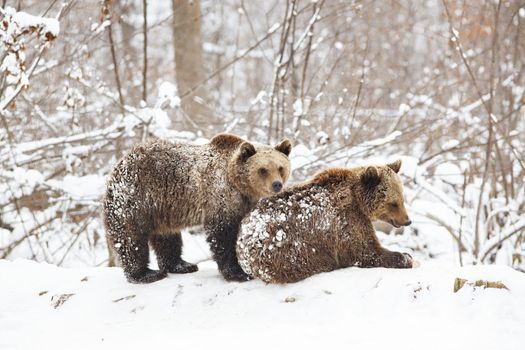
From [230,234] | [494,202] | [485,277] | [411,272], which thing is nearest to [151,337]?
[230,234]

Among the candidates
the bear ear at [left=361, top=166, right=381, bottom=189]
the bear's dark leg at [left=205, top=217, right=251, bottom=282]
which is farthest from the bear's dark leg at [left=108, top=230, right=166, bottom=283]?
the bear ear at [left=361, top=166, right=381, bottom=189]

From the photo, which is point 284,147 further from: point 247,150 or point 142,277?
point 142,277

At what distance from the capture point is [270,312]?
509 centimetres

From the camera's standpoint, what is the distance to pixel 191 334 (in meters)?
4.92

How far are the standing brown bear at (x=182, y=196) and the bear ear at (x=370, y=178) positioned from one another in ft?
2.53

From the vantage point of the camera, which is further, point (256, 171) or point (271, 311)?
point (256, 171)

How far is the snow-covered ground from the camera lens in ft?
14.3

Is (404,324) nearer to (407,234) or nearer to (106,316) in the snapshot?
(106,316)

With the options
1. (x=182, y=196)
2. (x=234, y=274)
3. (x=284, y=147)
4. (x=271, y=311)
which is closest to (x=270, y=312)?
(x=271, y=311)

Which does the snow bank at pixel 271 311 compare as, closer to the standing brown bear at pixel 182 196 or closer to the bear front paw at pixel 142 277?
the bear front paw at pixel 142 277

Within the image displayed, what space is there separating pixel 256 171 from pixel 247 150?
25 cm

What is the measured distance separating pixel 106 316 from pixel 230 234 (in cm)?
134

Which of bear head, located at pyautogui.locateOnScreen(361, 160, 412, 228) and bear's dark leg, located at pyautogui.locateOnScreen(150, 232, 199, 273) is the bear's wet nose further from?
bear's dark leg, located at pyautogui.locateOnScreen(150, 232, 199, 273)

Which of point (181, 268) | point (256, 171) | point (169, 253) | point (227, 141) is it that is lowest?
point (181, 268)
